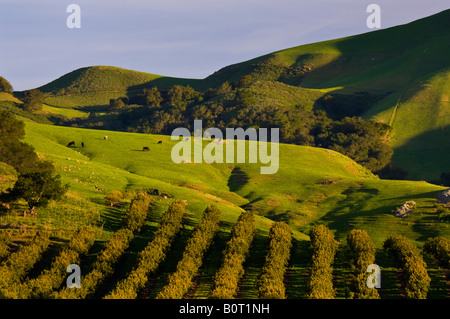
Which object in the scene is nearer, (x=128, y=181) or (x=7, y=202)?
(x=7, y=202)

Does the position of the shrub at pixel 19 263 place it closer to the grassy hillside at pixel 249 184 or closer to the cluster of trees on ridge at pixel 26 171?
the cluster of trees on ridge at pixel 26 171

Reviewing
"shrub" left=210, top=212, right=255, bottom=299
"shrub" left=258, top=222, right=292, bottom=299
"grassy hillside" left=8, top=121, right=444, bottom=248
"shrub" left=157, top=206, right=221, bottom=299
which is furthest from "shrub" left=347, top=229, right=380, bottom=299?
"shrub" left=157, top=206, right=221, bottom=299

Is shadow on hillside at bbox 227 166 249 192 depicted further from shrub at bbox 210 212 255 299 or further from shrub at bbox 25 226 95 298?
shrub at bbox 25 226 95 298

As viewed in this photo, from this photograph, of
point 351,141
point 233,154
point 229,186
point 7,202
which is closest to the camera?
point 7,202

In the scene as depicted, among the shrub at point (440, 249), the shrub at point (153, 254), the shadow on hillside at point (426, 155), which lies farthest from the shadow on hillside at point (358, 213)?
the shadow on hillside at point (426, 155)

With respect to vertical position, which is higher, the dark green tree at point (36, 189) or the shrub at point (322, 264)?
the dark green tree at point (36, 189)

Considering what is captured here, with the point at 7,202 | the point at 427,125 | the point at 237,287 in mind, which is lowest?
the point at 237,287

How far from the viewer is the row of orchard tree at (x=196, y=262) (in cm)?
3638

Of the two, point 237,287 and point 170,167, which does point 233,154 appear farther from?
point 237,287

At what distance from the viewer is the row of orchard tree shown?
1432 inches
